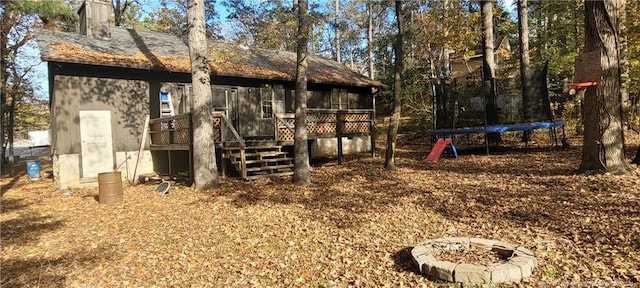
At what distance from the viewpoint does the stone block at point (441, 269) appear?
3.58m

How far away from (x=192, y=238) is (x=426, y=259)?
3.64m

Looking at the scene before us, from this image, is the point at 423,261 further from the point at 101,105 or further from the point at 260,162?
the point at 101,105

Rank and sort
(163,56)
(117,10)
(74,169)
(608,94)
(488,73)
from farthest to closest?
(117,10) → (488,73) → (163,56) → (74,169) → (608,94)

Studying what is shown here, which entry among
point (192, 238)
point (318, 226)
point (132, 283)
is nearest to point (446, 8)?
point (318, 226)

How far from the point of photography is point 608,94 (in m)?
6.79

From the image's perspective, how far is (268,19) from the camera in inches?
441

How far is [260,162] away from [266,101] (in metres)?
4.63

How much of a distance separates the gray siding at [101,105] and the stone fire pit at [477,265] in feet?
35.3

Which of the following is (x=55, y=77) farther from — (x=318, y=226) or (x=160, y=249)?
(x=318, y=226)

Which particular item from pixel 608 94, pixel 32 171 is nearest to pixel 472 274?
pixel 608 94

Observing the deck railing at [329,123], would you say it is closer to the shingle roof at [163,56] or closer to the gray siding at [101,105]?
the shingle roof at [163,56]

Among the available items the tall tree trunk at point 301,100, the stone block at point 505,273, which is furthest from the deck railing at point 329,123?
the stone block at point 505,273

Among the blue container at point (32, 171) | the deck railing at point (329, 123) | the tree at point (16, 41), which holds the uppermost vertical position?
the tree at point (16, 41)

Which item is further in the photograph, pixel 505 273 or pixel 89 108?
pixel 89 108
